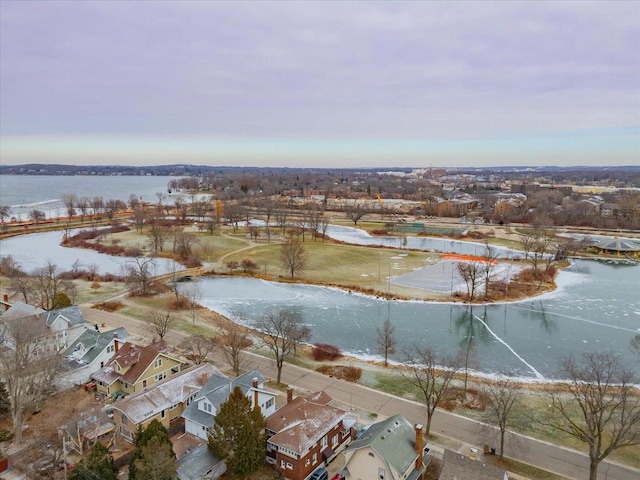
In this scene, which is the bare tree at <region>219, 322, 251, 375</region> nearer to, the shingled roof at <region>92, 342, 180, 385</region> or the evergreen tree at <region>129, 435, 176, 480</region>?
the shingled roof at <region>92, 342, 180, 385</region>

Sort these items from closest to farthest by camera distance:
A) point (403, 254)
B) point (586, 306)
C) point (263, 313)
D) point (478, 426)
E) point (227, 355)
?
point (478, 426) < point (227, 355) < point (263, 313) < point (586, 306) < point (403, 254)

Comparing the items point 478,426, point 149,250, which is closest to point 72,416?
point 478,426

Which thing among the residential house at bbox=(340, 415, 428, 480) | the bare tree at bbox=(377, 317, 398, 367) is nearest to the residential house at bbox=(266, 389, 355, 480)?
the residential house at bbox=(340, 415, 428, 480)

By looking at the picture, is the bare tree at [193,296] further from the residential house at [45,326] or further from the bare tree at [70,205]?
the bare tree at [70,205]

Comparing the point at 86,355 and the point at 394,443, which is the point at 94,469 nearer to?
the point at 394,443

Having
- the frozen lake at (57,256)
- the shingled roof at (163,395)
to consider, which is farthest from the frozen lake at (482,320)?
the frozen lake at (57,256)

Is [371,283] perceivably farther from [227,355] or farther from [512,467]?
[512,467]

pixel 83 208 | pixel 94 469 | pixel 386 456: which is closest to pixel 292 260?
pixel 386 456
